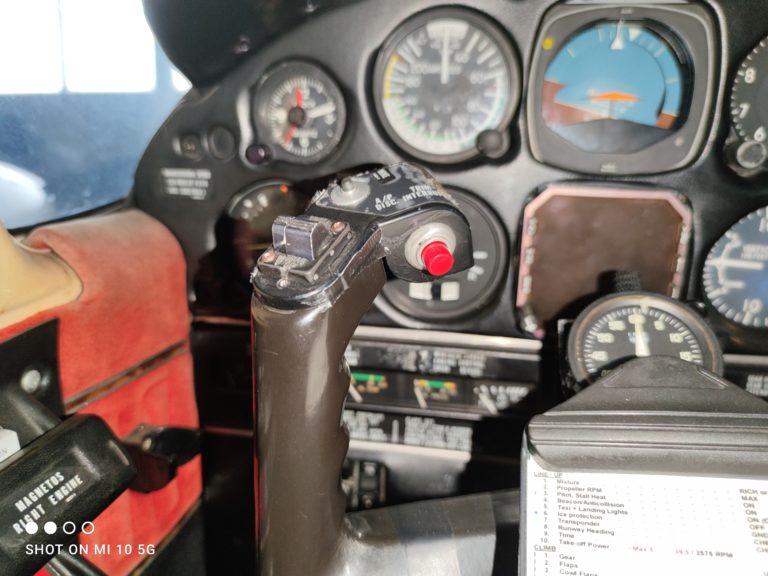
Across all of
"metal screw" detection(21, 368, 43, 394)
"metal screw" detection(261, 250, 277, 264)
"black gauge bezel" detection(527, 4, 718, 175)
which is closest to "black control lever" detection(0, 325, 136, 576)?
"metal screw" detection(21, 368, 43, 394)

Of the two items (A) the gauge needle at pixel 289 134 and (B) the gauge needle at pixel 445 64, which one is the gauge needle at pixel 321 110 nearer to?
(A) the gauge needle at pixel 289 134

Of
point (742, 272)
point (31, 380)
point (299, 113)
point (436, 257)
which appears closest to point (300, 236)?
point (436, 257)

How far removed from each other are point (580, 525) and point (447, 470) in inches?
36.9

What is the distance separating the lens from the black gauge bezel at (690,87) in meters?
1.36

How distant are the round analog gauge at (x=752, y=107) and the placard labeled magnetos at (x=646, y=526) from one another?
2.82 ft

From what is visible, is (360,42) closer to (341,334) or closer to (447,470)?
(341,334)

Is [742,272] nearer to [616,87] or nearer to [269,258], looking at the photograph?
[616,87]

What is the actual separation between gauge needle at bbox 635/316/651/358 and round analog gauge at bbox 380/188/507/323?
0.44 metres

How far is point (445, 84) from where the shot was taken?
1.49 m

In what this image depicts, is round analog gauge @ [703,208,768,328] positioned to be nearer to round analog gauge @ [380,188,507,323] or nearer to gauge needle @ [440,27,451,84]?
round analog gauge @ [380,188,507,323]

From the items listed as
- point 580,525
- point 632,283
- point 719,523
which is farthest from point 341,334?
point 632,283

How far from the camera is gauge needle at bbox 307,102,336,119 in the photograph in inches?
61.9

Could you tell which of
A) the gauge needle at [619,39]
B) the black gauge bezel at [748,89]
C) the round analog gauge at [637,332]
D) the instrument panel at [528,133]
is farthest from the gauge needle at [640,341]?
the gauge needle at [619,39]

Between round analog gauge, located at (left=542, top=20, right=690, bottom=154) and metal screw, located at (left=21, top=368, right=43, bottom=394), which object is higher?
round analog gauge, located at (left=542, top=20, right=690, bottom=154)
